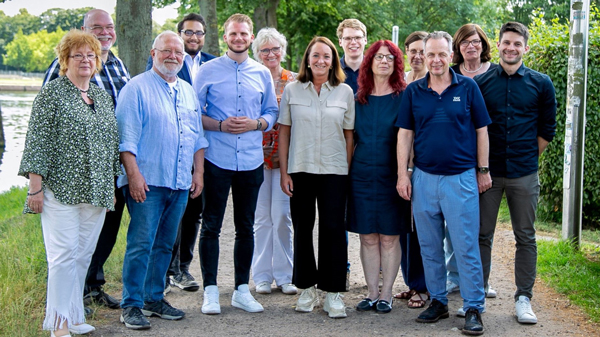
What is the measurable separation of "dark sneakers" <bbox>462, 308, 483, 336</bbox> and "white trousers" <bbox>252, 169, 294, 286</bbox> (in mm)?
1845

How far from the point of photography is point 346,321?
5484 mm

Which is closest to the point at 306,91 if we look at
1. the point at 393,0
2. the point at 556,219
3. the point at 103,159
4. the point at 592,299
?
the point at 103,159

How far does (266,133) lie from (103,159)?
1862 mm

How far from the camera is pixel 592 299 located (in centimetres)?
595

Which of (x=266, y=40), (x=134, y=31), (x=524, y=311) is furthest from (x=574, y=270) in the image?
(x=134, y=31)

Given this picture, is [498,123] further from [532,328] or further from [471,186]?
[532,328]

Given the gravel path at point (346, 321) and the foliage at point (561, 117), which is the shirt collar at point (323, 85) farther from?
the foliage at point (561, 117)

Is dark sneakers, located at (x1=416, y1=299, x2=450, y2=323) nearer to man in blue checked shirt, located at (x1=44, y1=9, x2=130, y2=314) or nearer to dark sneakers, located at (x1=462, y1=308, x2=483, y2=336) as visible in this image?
dark sneakers, located at (x1=462, y1=308, x2=483, y2=336)

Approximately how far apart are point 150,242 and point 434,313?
7.62 ft

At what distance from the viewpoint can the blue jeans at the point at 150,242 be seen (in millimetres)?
5117

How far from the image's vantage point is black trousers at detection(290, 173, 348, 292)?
5559mm

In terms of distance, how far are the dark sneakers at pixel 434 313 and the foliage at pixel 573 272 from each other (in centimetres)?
123

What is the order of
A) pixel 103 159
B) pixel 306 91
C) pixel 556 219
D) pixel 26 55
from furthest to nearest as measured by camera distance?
pixel 26 55 → pixel 556 219 → pixel 306 91 → pixel 103 159

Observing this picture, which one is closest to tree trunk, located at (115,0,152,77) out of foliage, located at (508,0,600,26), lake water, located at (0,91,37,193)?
lake water, located at (0,91,37,193)
